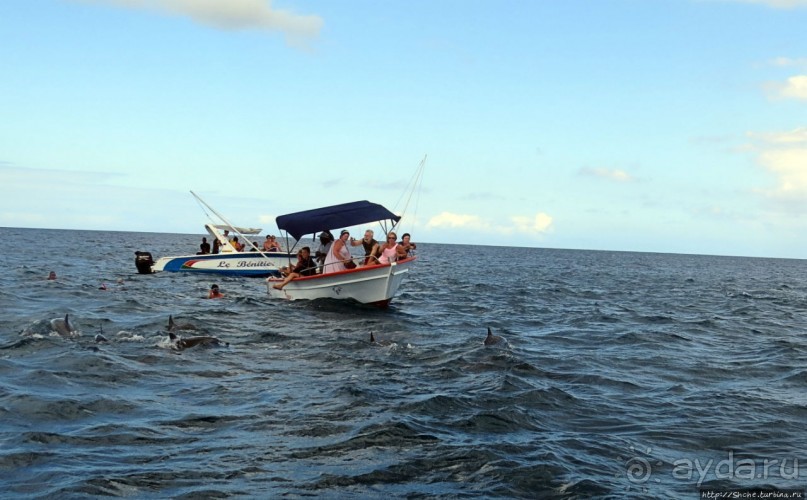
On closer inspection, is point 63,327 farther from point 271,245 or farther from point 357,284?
point 271,245

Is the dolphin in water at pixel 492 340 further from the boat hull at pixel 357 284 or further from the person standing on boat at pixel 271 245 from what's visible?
the person standing on boat at pixel 271 245

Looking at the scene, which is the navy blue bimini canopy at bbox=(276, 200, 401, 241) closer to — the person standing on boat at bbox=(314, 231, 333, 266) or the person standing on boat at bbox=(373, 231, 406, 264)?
the person standing on boat at bbox=(314, 231, 333, 266)

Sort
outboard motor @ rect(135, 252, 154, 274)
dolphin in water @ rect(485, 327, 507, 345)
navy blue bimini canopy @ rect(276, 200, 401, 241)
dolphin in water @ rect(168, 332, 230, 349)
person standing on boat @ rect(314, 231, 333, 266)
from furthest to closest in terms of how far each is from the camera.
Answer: outboard motor @ rect(135, 252, 154, 274)
navy blue bimini canopy @ rect(276, 200, 401, 241)
person standing on boat @ rect(314, 231, 333, 266)
dolphin in water @ rect(485, 327, 507, 345)
dolphin in water @ rect(168, 332, 230, 349)

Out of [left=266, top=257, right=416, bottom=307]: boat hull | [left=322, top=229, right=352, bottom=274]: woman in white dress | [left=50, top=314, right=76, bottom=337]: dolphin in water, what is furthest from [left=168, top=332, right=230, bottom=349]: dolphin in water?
[left=322, top=229, right=352, bottom=274]: woman in white dress

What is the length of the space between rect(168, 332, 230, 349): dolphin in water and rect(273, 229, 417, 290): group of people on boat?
7590 mm

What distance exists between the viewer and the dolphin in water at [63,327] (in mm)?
15086

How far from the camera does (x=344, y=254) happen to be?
898 inches

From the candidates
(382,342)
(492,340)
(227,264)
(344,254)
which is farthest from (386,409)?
(227,264)

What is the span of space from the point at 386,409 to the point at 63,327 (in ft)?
29.6

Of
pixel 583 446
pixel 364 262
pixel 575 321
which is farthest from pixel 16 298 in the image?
pixel 583 446

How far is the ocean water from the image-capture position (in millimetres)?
7453

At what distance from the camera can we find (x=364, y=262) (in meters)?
23.1

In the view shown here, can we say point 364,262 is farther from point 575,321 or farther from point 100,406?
point 100,406

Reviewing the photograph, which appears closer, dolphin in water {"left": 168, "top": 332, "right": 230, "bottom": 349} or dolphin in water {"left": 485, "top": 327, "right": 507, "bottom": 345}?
dolphin in water {"left": 168, "top": 332, "right": 230, "bottom": 349}
